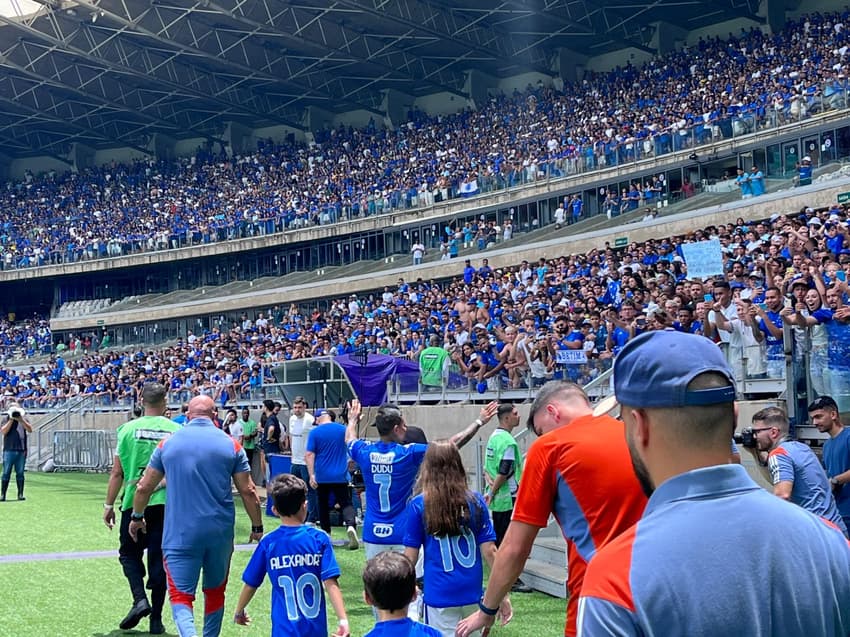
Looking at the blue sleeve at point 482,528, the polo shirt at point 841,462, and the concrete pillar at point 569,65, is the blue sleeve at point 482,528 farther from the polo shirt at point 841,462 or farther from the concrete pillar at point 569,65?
the concrete pillar at point 569,65

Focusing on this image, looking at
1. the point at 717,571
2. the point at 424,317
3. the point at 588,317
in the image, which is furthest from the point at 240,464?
the point at 424,317

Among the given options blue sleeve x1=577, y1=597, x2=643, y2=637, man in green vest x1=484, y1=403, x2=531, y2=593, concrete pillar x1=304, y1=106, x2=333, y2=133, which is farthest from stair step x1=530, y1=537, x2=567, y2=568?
concrete pillar x1=304, y1=106, x2=333, y2=133

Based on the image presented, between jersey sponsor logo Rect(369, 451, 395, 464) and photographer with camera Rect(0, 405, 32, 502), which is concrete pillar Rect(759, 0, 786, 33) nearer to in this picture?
photographer with camera Rect(0, 405, 32, 502)

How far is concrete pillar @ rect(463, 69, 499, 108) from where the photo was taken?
55.0 m

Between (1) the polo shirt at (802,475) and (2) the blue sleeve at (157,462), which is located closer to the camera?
(1) the polo shirt at (802,475)

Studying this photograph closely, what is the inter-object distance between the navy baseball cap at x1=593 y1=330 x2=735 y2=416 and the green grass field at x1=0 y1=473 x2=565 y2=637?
283 inches

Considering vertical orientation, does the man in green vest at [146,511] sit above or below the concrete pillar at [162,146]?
below

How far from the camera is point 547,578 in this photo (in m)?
11.0

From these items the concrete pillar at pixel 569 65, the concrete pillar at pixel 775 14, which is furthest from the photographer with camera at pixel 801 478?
the concrete pillar at pixel 569 65

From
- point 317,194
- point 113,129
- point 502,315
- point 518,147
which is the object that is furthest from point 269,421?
point 113,129

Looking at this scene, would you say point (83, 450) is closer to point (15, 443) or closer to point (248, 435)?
point (15, 443)

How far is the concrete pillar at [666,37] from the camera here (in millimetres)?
48062

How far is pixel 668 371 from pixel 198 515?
234 inches

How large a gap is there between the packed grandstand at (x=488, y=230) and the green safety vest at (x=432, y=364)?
0.31 meters
